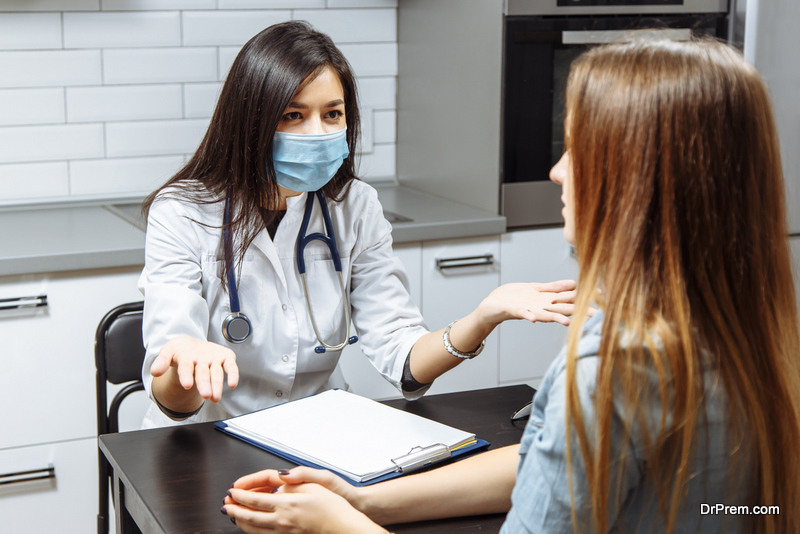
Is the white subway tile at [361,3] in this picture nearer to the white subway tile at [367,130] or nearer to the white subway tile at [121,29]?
the white subway tile at [367,130]

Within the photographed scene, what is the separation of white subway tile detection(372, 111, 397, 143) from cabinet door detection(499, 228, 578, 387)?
0.69 metres

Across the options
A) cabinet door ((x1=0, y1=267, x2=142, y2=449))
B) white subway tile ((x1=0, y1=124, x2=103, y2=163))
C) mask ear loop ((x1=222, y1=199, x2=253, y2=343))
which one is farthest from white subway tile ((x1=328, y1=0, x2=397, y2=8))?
mask ear loop ((x1=222, y1=199, x2=253, y2=343))

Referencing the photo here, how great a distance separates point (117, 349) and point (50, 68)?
46.0 inches

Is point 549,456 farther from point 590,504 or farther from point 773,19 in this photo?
point 773,19

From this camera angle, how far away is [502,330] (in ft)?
7.61

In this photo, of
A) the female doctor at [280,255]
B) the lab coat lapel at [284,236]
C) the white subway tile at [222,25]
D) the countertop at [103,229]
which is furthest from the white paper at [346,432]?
the white subway tile at [222,25]

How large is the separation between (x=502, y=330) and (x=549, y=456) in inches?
64.0

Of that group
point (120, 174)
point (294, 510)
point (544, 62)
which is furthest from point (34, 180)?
point (294, 510)

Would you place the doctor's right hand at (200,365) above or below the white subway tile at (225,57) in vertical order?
below

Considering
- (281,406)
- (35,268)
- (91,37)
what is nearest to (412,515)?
(281,406)

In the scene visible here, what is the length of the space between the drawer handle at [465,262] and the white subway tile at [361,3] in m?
0.93

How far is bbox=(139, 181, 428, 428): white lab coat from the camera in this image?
4.66 ft

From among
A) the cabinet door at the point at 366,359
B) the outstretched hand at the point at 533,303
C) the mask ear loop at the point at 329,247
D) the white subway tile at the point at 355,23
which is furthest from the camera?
the white subway tile at the point at 355,23

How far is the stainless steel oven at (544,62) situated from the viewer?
2.25m
